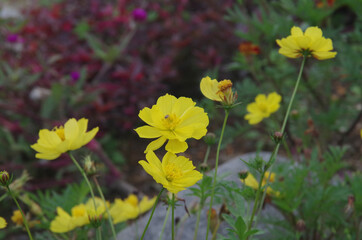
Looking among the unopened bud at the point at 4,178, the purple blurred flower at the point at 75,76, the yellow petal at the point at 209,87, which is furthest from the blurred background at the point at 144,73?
the unopened bud at the point at 4,178

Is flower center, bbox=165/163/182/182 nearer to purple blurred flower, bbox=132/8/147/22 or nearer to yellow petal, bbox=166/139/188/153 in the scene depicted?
yellow petal, bbox=166/139/188/153

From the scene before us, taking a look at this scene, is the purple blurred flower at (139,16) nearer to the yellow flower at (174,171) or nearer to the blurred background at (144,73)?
the blurred background at (144,73)

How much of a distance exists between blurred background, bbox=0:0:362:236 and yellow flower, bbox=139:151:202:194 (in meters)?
0.93

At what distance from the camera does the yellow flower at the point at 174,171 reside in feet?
2.27

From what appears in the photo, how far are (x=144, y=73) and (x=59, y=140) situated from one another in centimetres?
173

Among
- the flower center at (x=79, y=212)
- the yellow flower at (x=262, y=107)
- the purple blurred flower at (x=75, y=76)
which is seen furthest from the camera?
the purple blurred flower at (x=75, y=76)

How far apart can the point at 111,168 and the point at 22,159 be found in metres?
0.53

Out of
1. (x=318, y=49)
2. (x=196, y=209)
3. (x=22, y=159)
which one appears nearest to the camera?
(x=318, y=49)

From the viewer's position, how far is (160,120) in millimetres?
717

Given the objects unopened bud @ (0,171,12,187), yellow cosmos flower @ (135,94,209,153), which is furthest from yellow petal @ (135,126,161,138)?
unopened bud @ (0,171,12,187)

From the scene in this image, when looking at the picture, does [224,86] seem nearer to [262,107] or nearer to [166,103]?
[166,103]

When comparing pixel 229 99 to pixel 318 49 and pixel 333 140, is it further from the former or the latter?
pixel 333 140

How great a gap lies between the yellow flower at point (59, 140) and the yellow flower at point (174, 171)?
158mm

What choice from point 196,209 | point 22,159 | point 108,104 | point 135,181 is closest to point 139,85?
point 108,104
